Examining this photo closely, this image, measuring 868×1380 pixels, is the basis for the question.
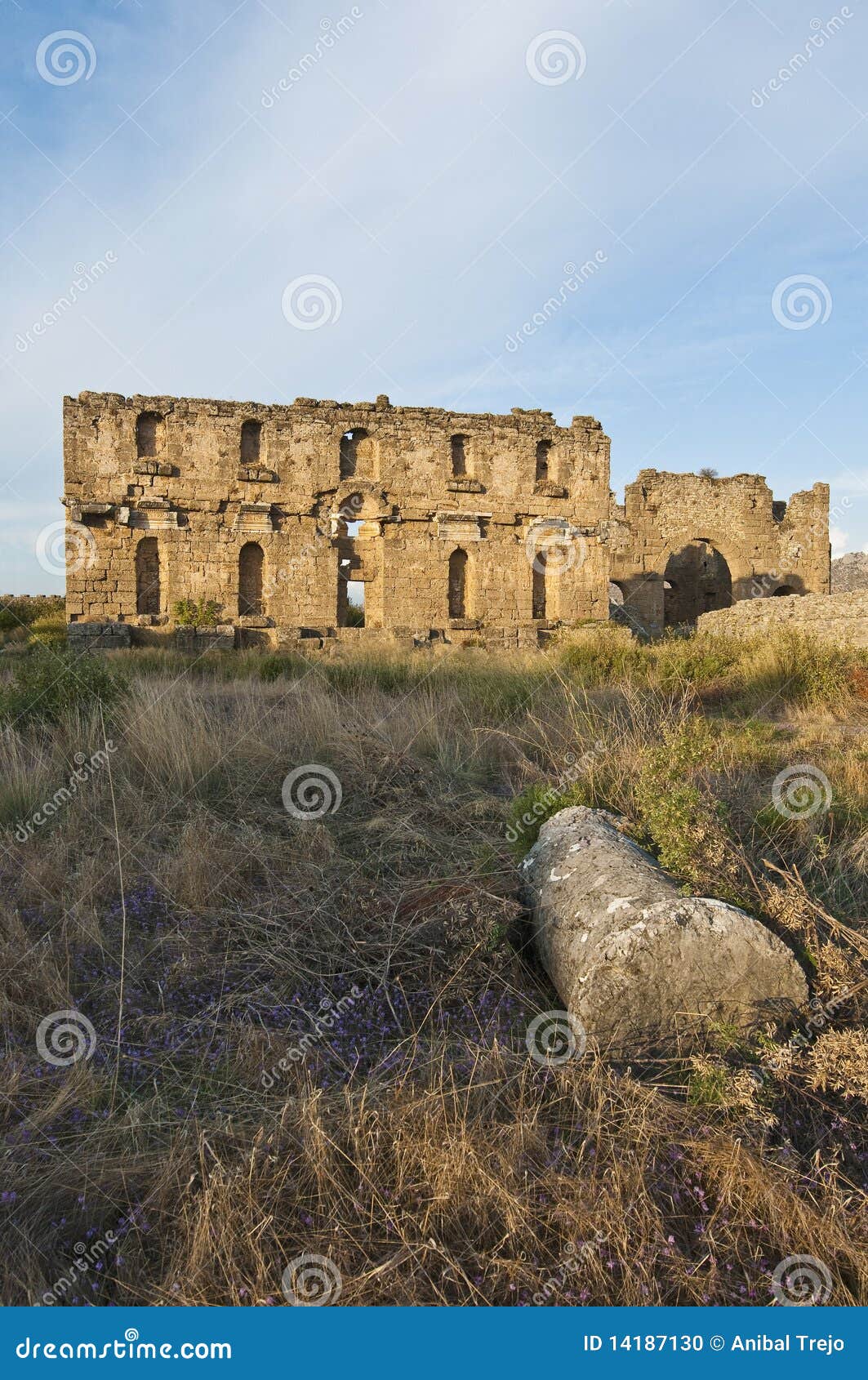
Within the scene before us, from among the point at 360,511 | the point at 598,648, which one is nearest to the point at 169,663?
the point at 598,648

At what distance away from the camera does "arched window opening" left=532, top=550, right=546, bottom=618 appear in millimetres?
22547

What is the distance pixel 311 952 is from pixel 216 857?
3.08 feet

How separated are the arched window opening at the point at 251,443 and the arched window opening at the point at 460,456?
548 centimetres

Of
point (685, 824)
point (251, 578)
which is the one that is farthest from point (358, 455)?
point (685, 824)

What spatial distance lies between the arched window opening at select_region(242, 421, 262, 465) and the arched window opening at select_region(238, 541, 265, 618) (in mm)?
2320

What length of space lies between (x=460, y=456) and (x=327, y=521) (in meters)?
4.49

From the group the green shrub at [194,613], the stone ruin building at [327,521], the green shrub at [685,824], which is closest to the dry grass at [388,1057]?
the green shrub at [685,824]

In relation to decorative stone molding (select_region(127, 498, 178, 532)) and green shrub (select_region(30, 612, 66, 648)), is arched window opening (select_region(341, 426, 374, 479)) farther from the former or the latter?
green shrub (select_region(30, 612, 66, 648))

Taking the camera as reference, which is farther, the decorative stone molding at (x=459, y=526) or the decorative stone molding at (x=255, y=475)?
the decorative stone molding at (x=459, y=526)

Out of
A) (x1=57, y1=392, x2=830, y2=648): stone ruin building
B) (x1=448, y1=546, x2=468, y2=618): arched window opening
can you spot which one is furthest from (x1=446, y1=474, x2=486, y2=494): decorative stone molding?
(x1=448, y1=546, x2=468, y2=618): arched window opening

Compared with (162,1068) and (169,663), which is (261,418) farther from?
(162,1068)

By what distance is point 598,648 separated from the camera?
11523 millimetres

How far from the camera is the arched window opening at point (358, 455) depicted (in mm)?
21484

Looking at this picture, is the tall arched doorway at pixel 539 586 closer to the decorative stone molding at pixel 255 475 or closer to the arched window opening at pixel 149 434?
the decorative stone molding at pixel 255 475
